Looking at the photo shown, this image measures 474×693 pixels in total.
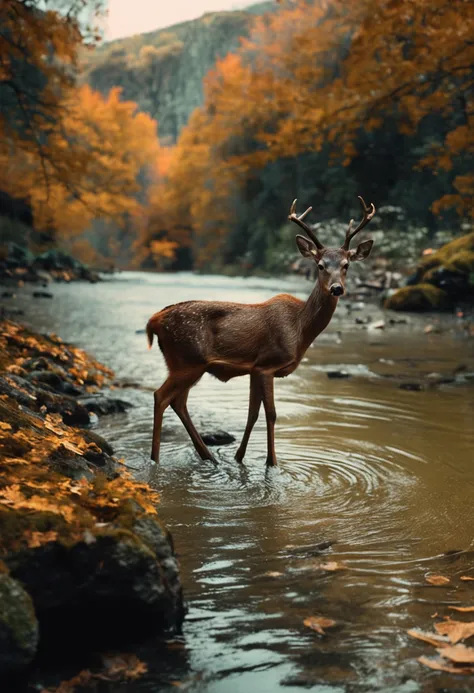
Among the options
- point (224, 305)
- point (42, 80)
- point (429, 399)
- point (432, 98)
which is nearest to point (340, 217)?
point (42, 80)

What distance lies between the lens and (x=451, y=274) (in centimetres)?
2125

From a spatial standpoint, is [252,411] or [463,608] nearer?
[463,608]

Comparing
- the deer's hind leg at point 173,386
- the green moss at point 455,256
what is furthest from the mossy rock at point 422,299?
the deer's hind leg at point 173,386

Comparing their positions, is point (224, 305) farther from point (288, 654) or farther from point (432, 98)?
point (432, 98)

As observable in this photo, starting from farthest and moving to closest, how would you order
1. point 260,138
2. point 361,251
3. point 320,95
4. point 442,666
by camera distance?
point 320,95 → point 260,138 → point 361,251 → point 442,666

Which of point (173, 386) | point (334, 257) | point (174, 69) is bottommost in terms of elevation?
point (173, 386)

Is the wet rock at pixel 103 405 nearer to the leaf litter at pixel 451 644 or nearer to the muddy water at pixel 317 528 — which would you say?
the muddy water at pixel 317 528

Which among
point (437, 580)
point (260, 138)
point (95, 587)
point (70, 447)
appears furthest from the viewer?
point (260, 138)

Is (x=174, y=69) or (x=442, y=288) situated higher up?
(x=174, y=69)

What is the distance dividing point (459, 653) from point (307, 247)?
3.73m

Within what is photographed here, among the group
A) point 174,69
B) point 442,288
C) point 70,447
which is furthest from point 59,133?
point 174,69

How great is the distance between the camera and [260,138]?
1448 centimetres

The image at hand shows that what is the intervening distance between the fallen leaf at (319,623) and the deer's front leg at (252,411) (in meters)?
2.84

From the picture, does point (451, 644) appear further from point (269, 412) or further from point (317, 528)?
point (269, 412)
